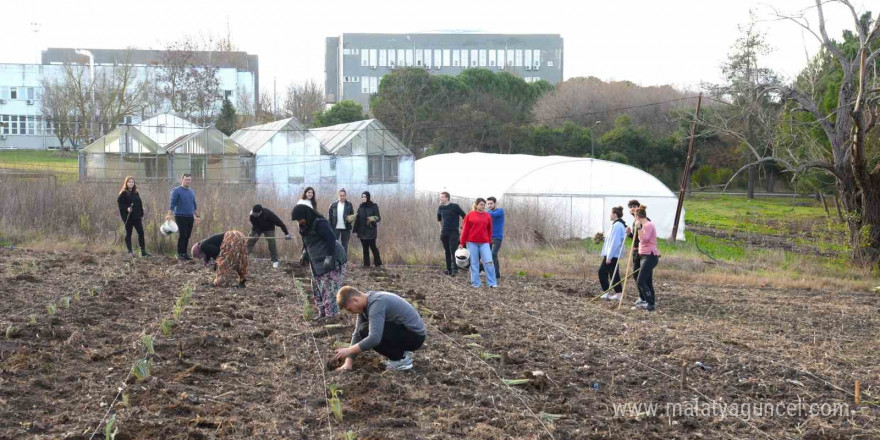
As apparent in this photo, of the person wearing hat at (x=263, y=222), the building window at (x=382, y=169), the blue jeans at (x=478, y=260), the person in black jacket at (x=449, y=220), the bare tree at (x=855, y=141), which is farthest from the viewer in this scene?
the building window at (x=382, y=169)

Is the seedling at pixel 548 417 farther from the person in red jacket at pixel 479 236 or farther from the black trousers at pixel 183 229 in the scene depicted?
the black trousers at pixel 183 229

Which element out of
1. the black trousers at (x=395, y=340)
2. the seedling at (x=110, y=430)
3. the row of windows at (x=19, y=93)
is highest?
the row of windows at (x=19, y=93)

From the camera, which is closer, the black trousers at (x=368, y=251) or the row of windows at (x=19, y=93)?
the black trousers at (x=368, y=251)

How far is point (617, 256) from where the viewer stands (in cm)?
1320

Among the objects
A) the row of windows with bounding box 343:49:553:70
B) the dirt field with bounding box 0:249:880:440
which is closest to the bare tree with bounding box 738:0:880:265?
the dirt field with bounding box 0:249:880:440

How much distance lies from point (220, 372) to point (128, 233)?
988 centimetres

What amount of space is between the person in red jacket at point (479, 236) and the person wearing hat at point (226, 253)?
3.57 meters

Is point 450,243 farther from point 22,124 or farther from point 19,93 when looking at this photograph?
point 19,93

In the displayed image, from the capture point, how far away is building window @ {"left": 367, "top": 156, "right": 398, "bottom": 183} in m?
31.8

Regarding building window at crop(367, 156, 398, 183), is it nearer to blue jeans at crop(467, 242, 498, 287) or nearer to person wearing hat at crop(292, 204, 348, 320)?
blue jeans at crop(467, 242, 498, 287)

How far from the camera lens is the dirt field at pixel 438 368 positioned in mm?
6430

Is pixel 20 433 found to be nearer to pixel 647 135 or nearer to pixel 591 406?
pixel 591 406

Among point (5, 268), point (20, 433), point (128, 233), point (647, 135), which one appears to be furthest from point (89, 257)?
point (647, 135)

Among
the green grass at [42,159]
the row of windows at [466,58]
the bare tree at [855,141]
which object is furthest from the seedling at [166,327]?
the row of windows at [466,58]
